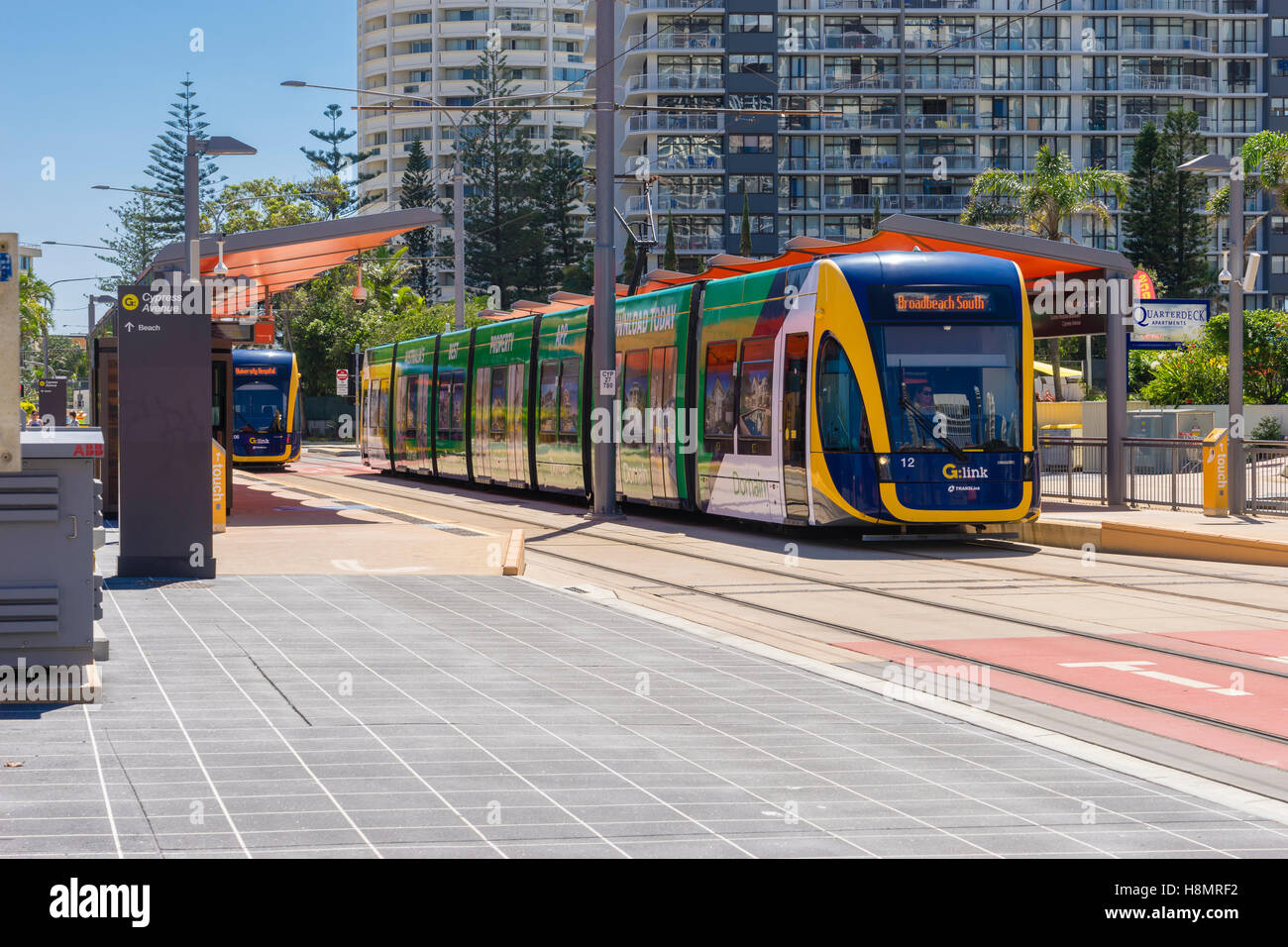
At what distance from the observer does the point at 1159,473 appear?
24.5 meters

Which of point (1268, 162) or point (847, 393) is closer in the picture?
point (847, 393)

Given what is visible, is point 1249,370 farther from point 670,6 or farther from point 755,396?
point 670,6

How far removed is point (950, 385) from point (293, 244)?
8.41m

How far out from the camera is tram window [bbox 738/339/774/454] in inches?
795

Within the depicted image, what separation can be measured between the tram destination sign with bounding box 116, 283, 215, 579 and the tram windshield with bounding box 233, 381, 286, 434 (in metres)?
31.5

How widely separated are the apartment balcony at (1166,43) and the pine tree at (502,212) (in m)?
37.4

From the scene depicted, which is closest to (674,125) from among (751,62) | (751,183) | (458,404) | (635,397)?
(751,183)

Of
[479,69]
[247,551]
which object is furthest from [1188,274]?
[247,551]

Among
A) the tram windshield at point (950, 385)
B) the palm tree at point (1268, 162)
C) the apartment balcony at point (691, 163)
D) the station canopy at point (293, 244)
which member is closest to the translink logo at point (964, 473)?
the tram windshield at point (950, 385)

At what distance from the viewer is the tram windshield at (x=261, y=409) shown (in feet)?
147

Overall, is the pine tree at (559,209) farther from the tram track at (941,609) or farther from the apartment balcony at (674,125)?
the tram track at (941,609)

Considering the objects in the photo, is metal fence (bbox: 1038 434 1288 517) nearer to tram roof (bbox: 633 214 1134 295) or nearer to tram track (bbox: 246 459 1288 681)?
tram roof (bbox: 633 214 1134 295)

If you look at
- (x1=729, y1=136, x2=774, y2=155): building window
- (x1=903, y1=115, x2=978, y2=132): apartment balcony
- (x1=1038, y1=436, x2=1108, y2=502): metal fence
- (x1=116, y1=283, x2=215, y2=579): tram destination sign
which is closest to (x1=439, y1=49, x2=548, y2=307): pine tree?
(x1=729, y1=136, x2=774, y2=155): building window
